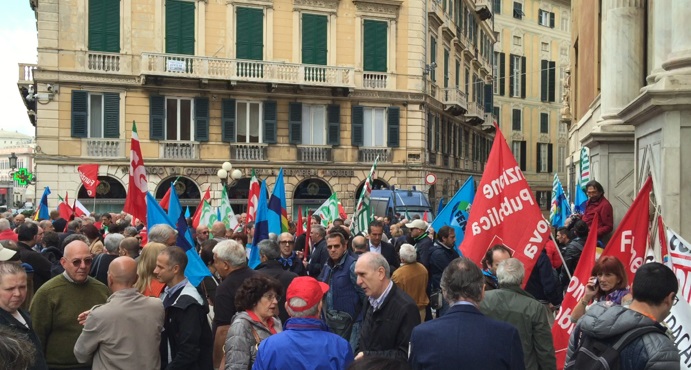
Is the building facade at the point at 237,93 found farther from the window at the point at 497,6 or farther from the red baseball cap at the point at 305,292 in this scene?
the red baseball cap at the point at 305,292

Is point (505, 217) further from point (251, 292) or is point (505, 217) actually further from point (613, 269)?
point (251, 292)

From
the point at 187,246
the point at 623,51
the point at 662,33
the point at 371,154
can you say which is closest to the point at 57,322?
the point at 187,246

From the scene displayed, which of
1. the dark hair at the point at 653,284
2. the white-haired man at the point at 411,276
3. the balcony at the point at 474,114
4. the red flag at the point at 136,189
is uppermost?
the balcony at the point at 474,114

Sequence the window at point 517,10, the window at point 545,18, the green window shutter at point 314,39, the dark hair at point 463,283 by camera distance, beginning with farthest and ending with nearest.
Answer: the window at point 545,18, the window at point 517,10, the green window shutter at point 314,39, the dark hair at point 463,283

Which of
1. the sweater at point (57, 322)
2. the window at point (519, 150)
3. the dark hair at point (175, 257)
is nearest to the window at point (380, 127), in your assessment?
the dark hair at point (175, 257)

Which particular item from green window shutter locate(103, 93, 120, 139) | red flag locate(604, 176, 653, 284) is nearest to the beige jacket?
red flag locate(604, 176, 653, 284)

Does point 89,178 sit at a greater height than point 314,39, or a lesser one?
lesser

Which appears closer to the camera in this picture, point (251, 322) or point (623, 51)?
point (251, 322)

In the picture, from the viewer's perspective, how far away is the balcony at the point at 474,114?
42.3 metres

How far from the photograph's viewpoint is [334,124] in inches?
1214

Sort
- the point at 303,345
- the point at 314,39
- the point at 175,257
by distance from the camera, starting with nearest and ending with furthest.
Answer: the point at 303,345
the point at 175,257
the point at 314,39

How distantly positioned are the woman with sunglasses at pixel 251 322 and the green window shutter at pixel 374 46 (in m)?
26.4

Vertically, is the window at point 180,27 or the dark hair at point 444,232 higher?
the window at point 180,27

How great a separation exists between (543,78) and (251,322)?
55.0m
